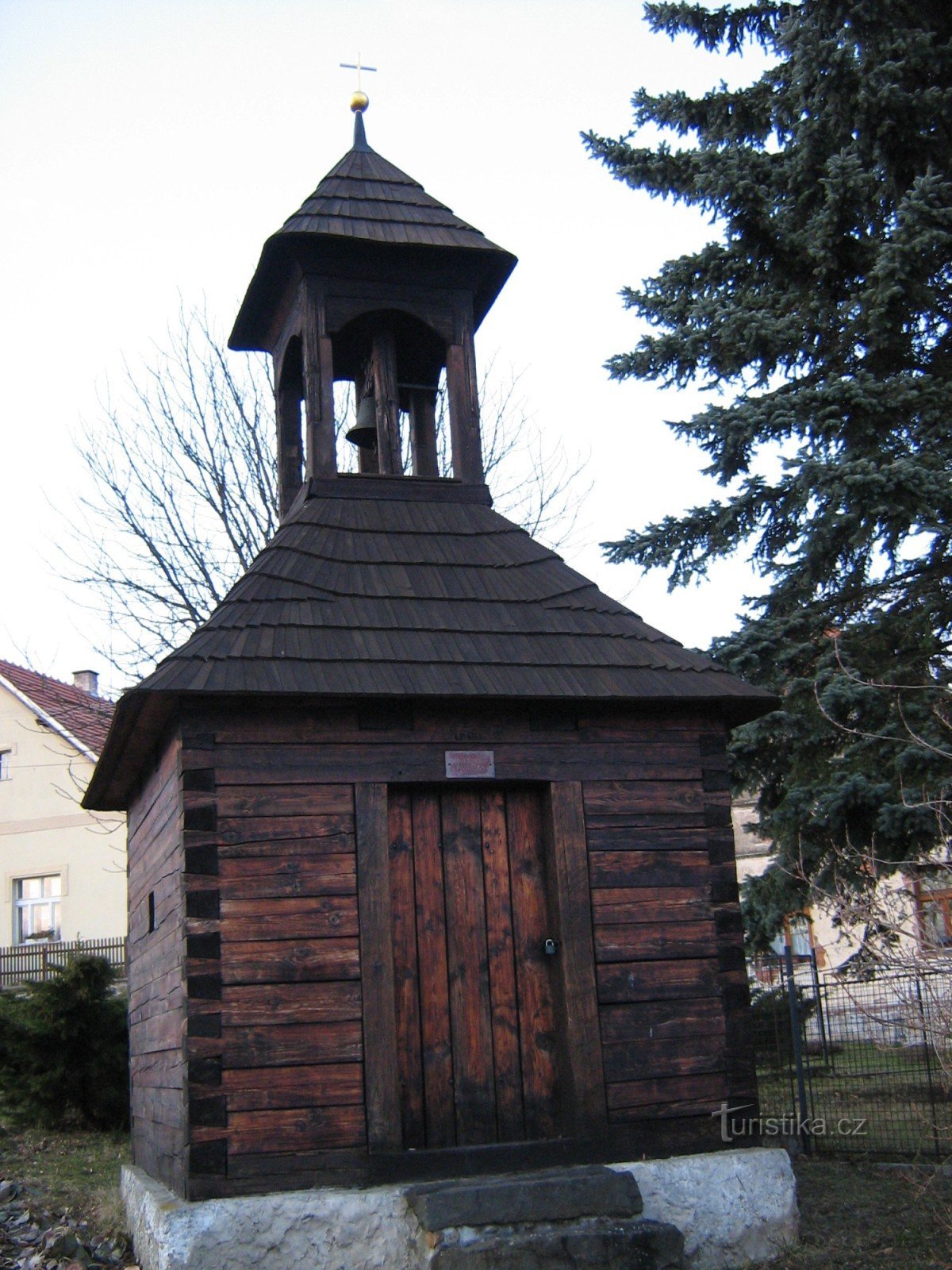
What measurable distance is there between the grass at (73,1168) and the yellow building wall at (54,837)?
1540cm

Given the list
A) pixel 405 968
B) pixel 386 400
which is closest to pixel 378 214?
pixel 386 400

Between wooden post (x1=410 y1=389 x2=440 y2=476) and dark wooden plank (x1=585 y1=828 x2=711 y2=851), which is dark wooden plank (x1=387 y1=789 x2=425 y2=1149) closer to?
dark wooden plank (x1=585 y1=828 x2=711 y2=851)

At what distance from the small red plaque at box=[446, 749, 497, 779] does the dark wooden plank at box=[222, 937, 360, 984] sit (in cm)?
112

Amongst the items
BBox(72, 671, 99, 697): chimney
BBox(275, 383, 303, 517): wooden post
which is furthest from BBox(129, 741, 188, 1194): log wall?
BBox(72, 671, 99, 697): chimney

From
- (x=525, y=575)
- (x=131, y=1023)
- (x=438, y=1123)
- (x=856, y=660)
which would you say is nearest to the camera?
(x=438, y=1123)

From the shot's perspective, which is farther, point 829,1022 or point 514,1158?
point 829,1022

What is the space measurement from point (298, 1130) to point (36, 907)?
24.3m

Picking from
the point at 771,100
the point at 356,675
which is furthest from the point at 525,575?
the point at 771,100

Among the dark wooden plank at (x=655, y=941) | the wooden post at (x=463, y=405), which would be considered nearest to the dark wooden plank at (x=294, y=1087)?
the dark wooden plank at (x=655, y=941)

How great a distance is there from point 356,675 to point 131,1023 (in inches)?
161

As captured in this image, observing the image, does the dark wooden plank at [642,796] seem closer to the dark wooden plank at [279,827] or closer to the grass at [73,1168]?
the dark wooden plank at [279,827]

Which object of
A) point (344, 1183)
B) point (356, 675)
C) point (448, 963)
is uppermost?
point (356, 675)

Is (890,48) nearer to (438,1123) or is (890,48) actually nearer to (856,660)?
(856,660)

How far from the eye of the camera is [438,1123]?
7223mm
